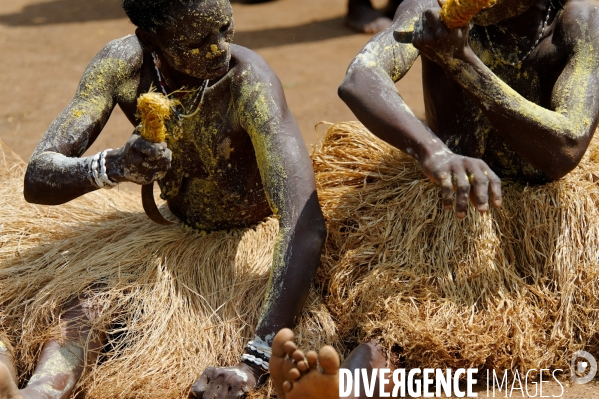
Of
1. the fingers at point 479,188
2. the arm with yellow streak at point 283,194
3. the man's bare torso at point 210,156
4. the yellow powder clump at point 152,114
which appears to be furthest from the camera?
the man's bare torso at point 210,156

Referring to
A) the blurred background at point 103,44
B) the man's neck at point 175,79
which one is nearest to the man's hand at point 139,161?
the man's neck at point 175,79

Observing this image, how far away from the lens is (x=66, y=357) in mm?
3127

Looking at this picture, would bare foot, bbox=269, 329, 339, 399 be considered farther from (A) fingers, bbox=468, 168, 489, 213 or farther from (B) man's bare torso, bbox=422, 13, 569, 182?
(B) man's bare torso, bbox=422, 13, 569, 182

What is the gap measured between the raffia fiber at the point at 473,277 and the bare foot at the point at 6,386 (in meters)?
1.21

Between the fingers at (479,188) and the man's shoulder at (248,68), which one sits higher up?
the man's shoulder at (248,68)

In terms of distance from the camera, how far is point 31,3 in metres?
9.62

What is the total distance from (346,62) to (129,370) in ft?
15.2

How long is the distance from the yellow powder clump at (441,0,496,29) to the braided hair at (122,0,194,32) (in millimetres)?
933

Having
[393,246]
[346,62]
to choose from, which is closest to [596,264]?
[393,246]

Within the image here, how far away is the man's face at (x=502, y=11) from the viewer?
10.6ft

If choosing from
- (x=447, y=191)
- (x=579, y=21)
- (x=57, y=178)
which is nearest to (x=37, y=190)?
(x=57, y=178)

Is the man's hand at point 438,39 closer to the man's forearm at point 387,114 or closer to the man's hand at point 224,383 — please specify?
the man's forearm at point 387,114

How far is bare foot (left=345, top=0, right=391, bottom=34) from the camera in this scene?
308 inches

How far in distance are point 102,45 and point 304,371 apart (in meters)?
6.00
